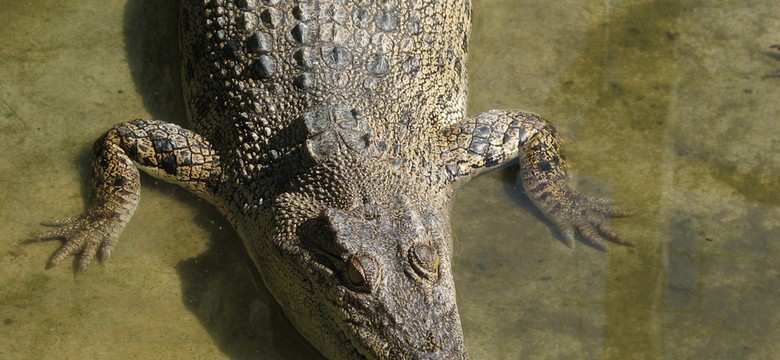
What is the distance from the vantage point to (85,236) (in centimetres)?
534

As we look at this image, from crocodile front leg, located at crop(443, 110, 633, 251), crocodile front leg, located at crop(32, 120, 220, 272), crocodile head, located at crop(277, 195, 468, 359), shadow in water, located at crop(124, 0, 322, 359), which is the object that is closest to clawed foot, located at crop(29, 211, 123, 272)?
crocodile front leg, located at crop(32, 120, 220, 272)

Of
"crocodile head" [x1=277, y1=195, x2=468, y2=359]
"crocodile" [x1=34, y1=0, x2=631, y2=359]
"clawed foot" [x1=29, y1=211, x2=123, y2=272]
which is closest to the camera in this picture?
"crocodile head" [x1=277, y1=195, x2=468, y2=359]

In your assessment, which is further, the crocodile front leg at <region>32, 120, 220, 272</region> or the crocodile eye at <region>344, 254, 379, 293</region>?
the crocodile front leg at <region>32, 120, 220, 272</region>

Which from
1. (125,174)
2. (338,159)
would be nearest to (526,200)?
(338,159)

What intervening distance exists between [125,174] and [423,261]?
6.65ft

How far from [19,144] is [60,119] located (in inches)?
11.6

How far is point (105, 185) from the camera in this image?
546 cm

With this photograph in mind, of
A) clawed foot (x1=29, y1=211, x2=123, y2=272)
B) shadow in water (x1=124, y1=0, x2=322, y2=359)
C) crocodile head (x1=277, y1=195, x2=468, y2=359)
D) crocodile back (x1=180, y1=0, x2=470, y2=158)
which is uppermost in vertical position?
crocodile back (x1=180, y1=0, x2=470, y2=158)

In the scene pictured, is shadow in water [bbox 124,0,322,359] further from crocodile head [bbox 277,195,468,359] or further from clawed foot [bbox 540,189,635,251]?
clawed foot [bbox 540,189,635,251]

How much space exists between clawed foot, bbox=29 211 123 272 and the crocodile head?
128 cm

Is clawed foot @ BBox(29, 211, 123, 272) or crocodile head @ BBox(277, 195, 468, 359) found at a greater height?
crocodile head @ BBox(277, 195, 468, 359)

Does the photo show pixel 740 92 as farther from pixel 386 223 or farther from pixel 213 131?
pixel 213 131

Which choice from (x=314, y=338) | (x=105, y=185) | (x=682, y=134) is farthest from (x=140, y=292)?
(x=682, y=134)

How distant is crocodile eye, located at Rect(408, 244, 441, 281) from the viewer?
14.2 feet
